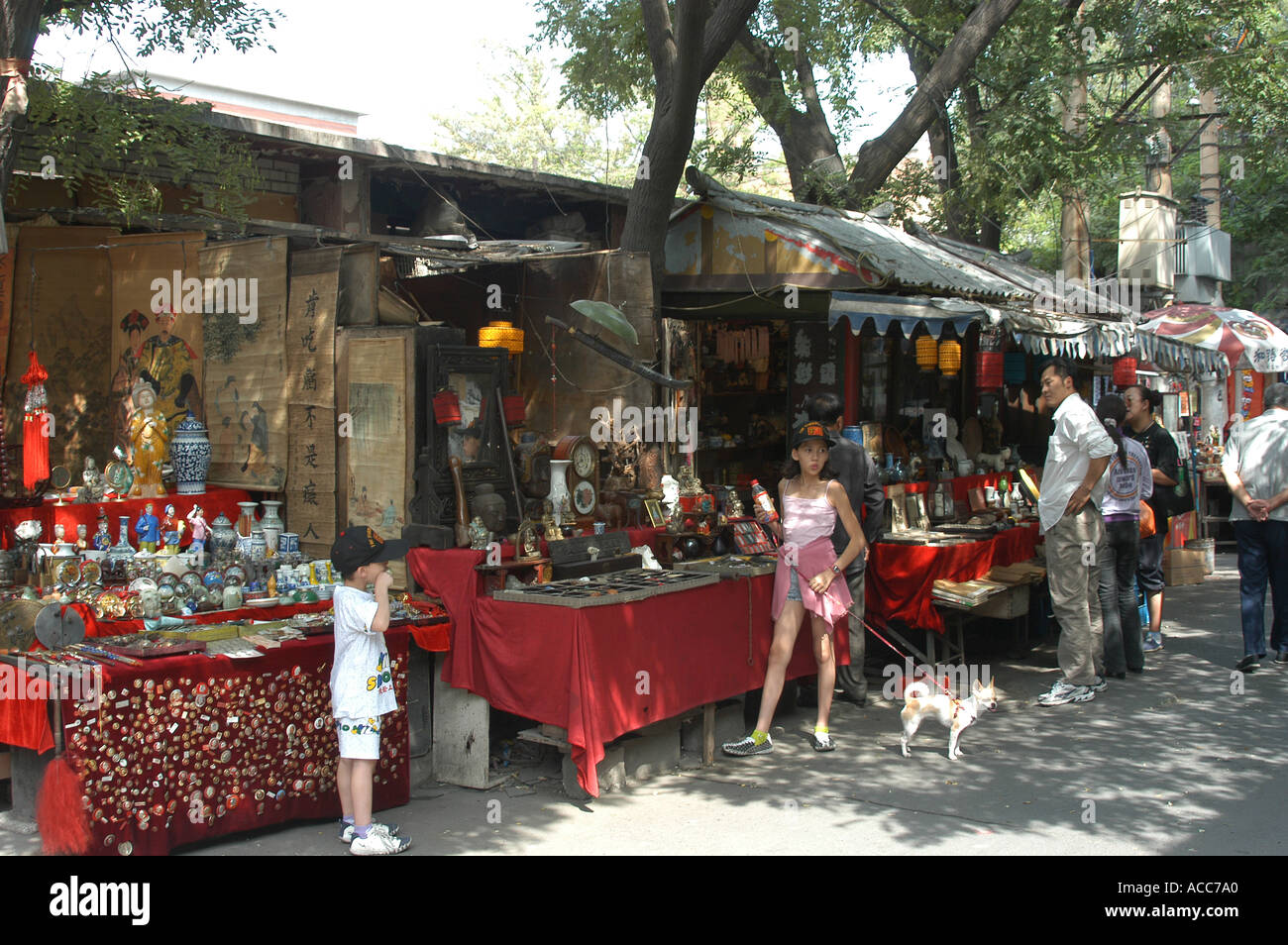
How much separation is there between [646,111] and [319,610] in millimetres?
36238

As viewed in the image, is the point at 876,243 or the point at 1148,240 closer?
the point at 876,243

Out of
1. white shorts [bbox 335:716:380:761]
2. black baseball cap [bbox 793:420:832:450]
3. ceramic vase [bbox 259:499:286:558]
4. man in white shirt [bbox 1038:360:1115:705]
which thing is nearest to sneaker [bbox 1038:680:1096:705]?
man in white shirt [bbox 1038:360:1115:705]

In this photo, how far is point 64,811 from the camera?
15.5 ft

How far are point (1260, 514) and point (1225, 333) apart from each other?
5.41 m

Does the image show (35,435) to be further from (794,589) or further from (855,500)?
(855,500)

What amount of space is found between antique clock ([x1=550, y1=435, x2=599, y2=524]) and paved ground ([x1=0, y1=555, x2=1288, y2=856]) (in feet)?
6.23

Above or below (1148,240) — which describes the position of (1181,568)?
Answer: below

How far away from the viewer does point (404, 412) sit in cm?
690

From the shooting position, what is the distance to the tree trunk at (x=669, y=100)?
8.46 metres

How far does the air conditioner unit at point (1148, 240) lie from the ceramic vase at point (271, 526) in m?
16.5

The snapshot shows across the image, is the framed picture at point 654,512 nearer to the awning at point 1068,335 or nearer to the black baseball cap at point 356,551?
the black baseball cap at point 356,551

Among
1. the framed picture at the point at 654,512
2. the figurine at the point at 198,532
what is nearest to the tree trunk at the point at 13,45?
the figurine at the point at 198,532

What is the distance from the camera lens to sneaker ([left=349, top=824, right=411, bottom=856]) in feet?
16.6

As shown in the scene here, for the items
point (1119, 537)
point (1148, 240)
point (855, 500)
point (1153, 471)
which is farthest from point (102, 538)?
point (1148, 240)
